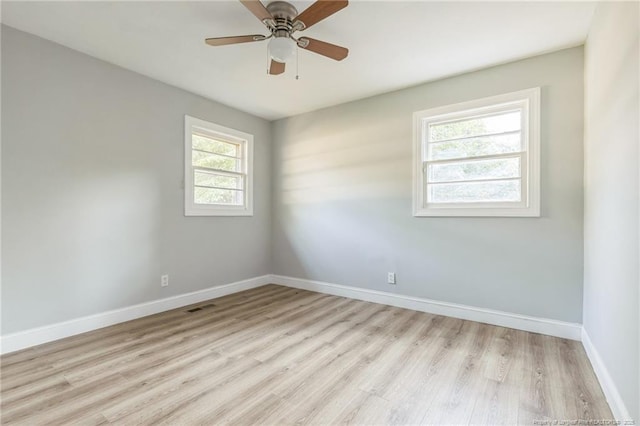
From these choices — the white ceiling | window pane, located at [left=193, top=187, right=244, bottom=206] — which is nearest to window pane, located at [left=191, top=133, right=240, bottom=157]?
window pane, located at [left=193, top=187, right=244, bottom=206]

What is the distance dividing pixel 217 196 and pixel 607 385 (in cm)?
401

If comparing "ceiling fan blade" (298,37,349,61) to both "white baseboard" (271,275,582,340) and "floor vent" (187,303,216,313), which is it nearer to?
"white baseboard" (271,275,582,340)

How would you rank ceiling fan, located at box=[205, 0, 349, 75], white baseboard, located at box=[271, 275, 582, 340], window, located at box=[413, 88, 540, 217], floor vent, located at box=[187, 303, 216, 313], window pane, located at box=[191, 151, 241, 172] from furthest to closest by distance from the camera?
window pane, located at box=[191, 151, 241, 172] < floor vent, located at box=[187, 303, 216, 313] < window, located at box=[413, 88, 540, 217] < white baseboard, located at box=[271, 275, 582, 340] < ceiling fan, located at box=[205, 0, 349, 75]

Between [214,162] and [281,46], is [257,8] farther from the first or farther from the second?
[214,162]

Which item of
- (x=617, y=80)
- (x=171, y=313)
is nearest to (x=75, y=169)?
(x=171, y=313)

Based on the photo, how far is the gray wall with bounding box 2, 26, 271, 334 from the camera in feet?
7.84

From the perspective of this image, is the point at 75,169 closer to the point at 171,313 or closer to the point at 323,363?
the point at 171,313

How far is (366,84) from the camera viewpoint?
339 cm

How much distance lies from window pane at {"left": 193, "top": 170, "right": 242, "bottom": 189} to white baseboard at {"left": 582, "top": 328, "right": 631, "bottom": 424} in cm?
404

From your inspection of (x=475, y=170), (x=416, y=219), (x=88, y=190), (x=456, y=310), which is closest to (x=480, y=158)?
(x=475, y=170)

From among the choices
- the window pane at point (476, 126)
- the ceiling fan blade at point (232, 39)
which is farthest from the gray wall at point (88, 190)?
the window pane at point (476, 126)

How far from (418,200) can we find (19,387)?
3.61m

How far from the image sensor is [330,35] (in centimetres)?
246

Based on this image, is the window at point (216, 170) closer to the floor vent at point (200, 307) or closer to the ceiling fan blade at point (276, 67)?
the floor vent at point (200, 307)
